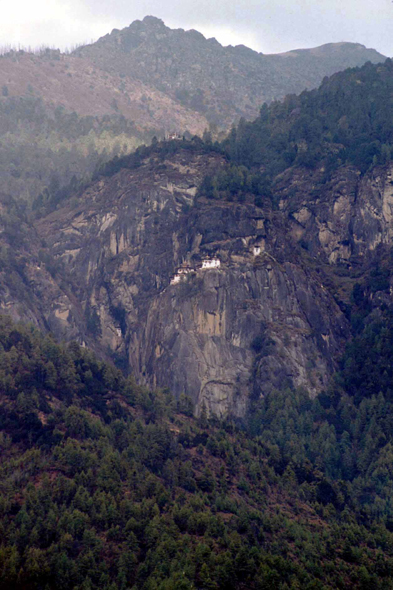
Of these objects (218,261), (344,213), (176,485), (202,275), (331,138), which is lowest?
(176,485)

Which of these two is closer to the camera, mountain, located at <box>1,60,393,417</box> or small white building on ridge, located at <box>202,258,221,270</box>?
mountain, located at <box>1,60,393,417</box>

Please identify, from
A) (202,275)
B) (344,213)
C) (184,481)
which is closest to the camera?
(184,481)

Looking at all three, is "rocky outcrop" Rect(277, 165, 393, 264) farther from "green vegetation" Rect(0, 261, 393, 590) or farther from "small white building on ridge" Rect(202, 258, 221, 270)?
"small white building on ridge" Rect(202, 258, 221, 270)

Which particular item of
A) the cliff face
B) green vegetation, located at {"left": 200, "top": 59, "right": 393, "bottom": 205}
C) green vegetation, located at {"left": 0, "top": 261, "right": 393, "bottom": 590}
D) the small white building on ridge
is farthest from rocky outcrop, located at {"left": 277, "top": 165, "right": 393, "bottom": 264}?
the small white building on ridge

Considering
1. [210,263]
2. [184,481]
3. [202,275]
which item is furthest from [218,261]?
[184,481]

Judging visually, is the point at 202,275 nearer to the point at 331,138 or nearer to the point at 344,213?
the point at 344,213

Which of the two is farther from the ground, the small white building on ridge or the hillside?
the small white building on ridge

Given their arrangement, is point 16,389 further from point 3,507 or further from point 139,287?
point 139,287

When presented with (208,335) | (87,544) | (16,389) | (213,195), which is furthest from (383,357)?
(87,544)
